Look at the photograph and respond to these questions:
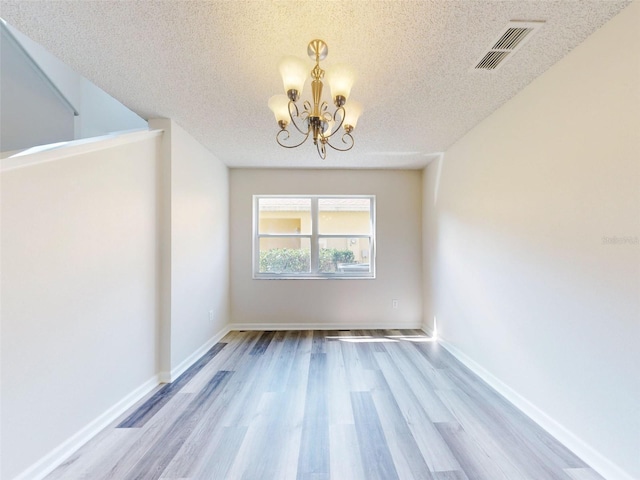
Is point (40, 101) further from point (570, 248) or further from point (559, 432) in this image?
point (559, 432)

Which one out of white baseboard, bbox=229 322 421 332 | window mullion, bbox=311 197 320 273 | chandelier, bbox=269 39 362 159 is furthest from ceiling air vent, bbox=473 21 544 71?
white baseboard, bbox=229 322 421 332

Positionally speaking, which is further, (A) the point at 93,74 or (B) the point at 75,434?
(A) the point at 93,74

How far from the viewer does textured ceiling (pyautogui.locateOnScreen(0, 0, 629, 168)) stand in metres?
1.33

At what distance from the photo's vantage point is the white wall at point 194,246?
2559mm

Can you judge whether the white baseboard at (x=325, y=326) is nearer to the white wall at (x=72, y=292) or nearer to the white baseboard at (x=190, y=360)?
the white baseboard at (x=190, y=360)

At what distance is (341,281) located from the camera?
13.5 ft

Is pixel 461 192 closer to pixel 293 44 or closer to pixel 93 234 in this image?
pixel 293 44

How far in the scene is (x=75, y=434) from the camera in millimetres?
1661

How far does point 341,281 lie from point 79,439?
3.09m

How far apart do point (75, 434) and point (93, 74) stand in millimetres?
2313

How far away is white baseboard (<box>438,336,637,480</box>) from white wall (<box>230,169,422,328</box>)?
1.61 m

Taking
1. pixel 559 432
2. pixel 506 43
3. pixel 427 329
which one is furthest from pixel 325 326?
pixel 506 43

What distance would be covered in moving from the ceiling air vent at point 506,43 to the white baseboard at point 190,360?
345cm

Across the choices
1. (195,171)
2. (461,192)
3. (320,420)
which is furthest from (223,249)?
(461,192)
